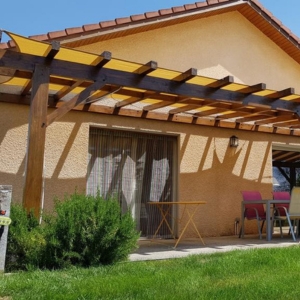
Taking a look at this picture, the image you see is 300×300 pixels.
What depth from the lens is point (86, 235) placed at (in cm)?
621

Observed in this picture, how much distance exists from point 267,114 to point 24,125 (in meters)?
6.54

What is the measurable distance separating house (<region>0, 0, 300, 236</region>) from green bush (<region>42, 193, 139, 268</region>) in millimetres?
640

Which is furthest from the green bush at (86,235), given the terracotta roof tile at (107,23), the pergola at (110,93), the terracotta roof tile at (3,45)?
the terracotta roof tile at (107,23)

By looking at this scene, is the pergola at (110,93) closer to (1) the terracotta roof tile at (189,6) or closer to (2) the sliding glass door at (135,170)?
(2) the sliding glass door at (135,170)

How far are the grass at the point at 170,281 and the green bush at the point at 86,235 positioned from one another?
321mm

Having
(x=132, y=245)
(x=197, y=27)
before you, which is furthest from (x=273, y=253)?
(x=197, y=27)

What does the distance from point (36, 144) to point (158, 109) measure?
17.4ft

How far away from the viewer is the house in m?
Answer: 7.80

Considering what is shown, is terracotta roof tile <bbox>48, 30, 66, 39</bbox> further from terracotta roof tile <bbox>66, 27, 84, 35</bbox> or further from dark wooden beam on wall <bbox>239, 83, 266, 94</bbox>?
dark wooden beam on wall <bbox>239, 83, 266, 94</bbox>

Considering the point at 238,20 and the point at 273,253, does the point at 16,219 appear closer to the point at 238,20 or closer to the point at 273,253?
the point at 273,253

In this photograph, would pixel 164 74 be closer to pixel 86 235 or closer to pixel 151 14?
pixel 151 14

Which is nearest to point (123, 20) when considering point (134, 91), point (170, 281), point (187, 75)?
point (134, 91)

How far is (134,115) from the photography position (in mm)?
10891

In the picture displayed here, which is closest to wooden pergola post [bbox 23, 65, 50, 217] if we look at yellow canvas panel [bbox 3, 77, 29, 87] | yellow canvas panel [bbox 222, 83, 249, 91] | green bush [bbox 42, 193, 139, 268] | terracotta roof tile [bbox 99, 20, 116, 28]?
green bush [bbox 42, 193, 139, 268]
